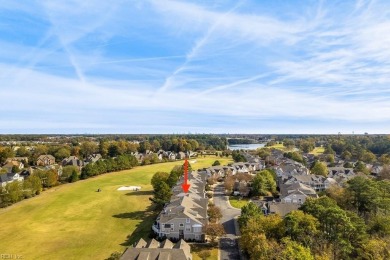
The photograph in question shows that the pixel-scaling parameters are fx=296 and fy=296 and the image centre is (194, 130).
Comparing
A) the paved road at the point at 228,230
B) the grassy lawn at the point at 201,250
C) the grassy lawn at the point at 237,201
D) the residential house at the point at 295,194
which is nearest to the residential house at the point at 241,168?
the paved road at the point at 228,230

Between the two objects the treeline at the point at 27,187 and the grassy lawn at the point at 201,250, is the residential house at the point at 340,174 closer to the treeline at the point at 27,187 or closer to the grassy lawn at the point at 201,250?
the grassy lawn at the point at 201,250

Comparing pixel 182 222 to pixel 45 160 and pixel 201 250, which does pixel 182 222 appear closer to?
→ pixel 201 250

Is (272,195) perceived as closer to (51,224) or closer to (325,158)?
(51,224)

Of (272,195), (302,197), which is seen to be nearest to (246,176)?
(272,195)

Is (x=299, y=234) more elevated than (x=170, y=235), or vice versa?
(x=299, y=234)

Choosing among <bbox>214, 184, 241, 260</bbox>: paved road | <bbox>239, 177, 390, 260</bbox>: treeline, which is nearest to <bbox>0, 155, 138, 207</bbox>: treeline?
<bbox>214, 184, 241, 260</bbox>: paved road

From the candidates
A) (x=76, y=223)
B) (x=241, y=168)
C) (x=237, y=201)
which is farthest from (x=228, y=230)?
Result: (x=241, y=168)

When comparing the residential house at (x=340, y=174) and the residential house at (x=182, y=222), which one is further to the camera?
the residential house at (x=340, y=174)

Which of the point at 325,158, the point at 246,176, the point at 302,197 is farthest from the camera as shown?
the point at 325,158
